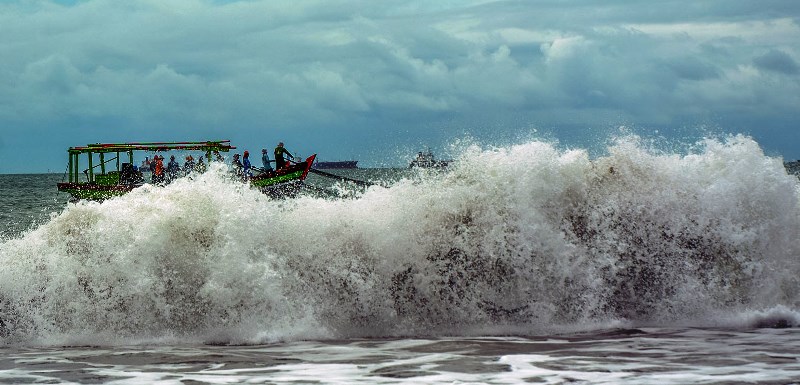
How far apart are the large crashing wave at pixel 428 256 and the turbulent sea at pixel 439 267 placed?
0.07ft

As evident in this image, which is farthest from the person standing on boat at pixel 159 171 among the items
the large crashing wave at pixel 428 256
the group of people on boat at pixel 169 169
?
the large crashing wave at pixel 428 256

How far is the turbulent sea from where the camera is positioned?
10.6 metres

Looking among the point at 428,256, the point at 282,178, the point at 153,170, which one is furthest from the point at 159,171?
the point at 428,256

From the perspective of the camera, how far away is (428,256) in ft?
38.3

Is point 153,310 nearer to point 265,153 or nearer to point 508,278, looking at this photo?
point 508,278

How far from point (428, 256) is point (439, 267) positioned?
20 centimetres

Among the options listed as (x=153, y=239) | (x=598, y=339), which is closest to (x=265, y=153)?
(x=153, y=239)

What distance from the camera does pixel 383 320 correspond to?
36.4 ft

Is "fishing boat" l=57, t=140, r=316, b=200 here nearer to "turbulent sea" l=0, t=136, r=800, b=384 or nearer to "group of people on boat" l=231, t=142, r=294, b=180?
"group of people on boat" l=231, t=142, r=294, b=180

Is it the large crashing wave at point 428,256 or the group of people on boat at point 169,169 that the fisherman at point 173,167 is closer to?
the group of people on boat at point 169,169

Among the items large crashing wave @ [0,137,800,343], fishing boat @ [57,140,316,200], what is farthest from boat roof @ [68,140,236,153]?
large crashing wave @ [0,137,800,343]

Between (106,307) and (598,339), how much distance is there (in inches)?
225

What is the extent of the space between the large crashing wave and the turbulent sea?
0.07 ft

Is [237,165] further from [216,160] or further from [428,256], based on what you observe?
[428,256]
